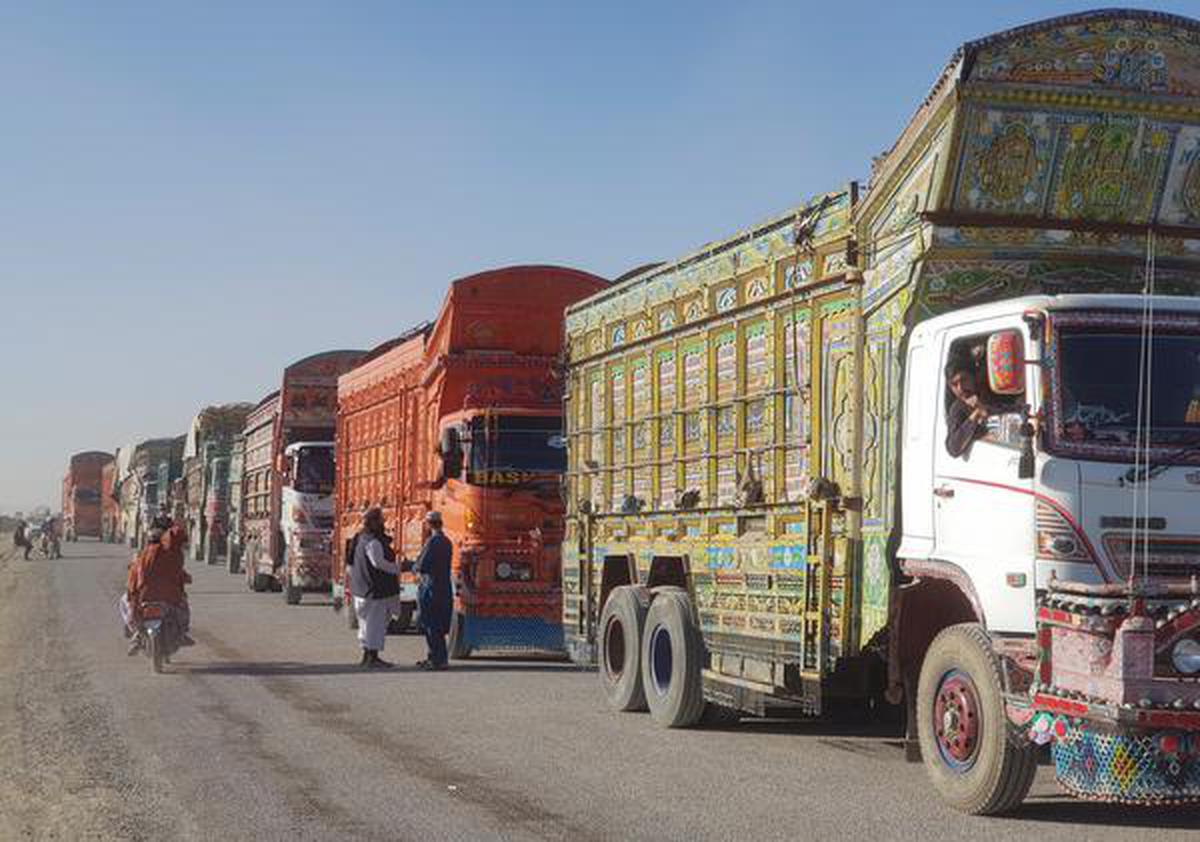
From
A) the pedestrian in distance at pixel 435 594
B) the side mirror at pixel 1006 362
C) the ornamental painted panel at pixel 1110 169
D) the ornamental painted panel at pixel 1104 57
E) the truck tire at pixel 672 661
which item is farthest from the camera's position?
the pedestrian in distance at pixel 435 594

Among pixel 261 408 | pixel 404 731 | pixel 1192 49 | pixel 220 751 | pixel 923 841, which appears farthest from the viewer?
pixel 261 408

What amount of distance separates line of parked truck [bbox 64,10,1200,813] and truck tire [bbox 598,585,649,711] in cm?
3

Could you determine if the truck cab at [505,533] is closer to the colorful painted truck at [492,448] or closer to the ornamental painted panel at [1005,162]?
the colorful painted truck at [492,448]

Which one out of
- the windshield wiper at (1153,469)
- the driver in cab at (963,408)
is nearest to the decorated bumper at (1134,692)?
the windshield wiper at (1153,469)

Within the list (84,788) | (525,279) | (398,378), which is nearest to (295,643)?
(398,378)

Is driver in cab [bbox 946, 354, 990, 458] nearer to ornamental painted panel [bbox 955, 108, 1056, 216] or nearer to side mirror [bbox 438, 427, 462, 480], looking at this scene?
ornamental painted panel [bbox 955, 108, 1056, 216]

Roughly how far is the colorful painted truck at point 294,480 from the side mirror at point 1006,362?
23245mm

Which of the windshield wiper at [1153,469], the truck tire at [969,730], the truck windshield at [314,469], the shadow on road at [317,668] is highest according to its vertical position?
the truck windshield at [314,469]

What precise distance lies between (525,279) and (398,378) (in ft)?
12.5

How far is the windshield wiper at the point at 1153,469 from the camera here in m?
8.52

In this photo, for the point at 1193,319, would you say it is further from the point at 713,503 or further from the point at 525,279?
the point at 525,279

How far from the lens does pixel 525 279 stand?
67.4 feet

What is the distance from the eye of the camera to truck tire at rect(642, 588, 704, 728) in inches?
518

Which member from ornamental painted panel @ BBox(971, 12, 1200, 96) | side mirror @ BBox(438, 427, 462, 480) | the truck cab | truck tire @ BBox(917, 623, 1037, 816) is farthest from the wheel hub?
side mirror @ BBox(438, 427, 462, 480)
